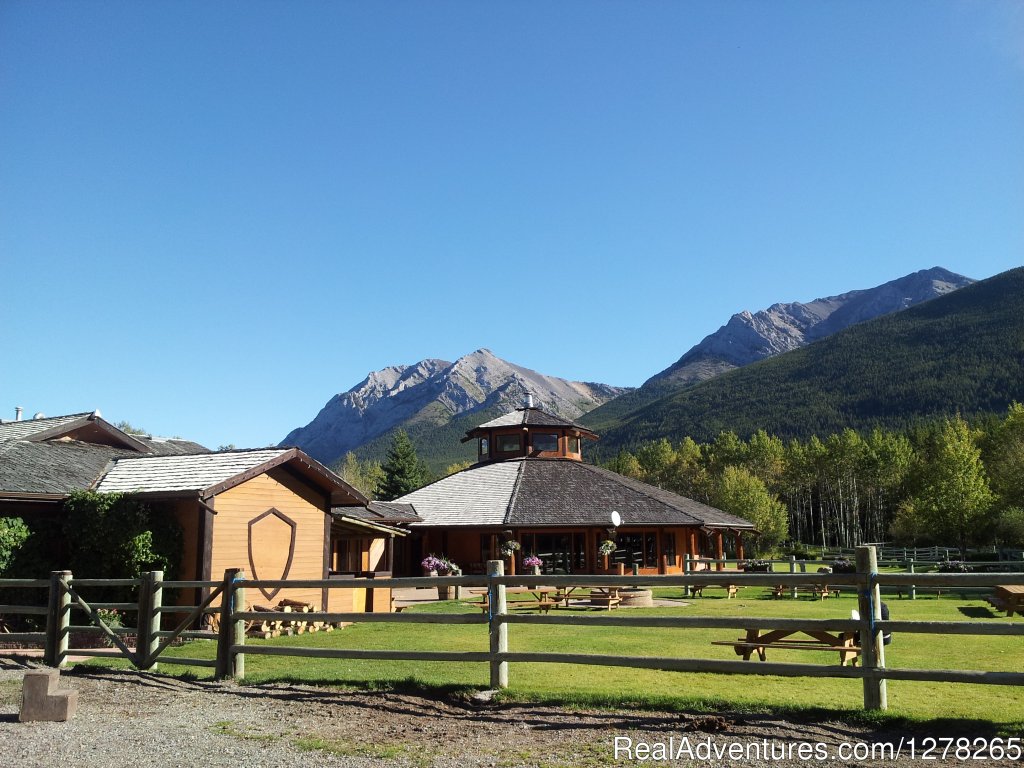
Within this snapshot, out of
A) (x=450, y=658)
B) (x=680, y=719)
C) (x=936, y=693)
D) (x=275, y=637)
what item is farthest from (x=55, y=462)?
(x=936, y=693)

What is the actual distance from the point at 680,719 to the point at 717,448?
302 feet

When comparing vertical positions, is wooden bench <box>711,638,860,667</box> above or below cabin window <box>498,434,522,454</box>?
below

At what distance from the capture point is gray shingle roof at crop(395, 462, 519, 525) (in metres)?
33.0

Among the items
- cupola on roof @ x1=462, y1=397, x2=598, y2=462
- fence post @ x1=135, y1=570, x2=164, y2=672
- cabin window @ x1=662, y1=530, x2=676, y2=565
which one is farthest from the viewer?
cupola on roof @ x1=462, y1=397, x2=598, y2=462

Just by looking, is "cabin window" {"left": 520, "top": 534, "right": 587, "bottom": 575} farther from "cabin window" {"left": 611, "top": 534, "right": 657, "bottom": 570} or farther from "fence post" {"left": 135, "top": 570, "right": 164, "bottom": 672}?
"fence post" {"left": 135, "top": 570, "right": 164, "bottom": 672}

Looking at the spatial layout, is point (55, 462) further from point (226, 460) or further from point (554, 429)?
point (554, 429)

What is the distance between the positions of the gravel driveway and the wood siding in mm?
8047

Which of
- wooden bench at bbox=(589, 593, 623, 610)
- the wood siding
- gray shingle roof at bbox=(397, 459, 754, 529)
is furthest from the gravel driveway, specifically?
gray shingle roof at bbox=(397, 459, 754, 529)

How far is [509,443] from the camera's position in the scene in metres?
40.8

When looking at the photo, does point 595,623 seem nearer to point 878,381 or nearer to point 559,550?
point 559,550

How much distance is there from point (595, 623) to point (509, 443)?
32318 mm

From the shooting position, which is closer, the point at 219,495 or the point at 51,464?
the point at 219,495

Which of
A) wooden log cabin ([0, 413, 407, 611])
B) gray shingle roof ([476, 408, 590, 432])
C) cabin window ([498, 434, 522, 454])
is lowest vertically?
wooden log cabin ([0, 413, 407, 611])

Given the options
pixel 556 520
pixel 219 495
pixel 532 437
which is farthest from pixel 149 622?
pixel 532 437
